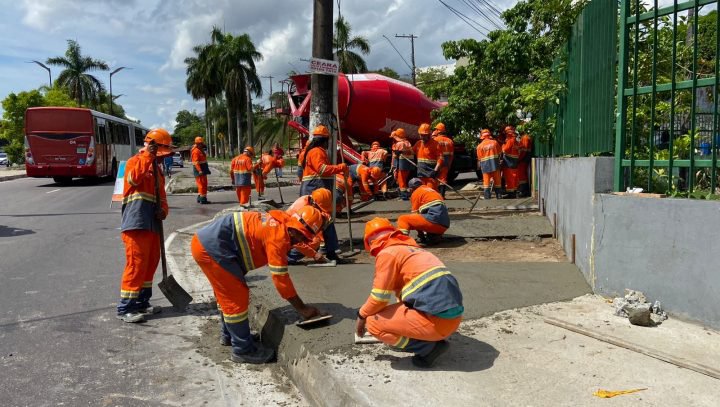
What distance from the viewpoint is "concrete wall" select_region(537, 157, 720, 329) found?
3752 mm

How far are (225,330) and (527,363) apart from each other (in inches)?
89.7

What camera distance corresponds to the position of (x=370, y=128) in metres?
13.9

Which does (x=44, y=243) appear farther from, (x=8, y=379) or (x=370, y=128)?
(x=370, y=128)

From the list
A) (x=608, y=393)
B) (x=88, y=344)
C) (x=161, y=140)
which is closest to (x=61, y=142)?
(x=161, y=140)

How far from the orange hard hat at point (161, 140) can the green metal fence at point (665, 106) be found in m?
4.13

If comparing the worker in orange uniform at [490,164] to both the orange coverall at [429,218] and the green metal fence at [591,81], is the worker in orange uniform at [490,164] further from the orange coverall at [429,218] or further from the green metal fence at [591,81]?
the orange coverall at [429,218]

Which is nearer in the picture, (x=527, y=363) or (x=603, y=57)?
(x=527, y=363)

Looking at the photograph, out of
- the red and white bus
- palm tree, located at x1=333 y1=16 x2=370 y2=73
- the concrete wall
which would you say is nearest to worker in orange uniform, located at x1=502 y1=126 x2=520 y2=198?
the concrete wall

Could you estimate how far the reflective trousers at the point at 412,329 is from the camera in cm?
320

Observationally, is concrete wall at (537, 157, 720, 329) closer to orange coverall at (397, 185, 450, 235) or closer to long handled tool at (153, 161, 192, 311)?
orange coverall at (397, 185, 450, 235)

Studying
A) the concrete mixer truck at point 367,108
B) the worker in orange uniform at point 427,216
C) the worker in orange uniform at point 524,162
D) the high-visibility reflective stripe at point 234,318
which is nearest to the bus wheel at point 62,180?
the concrete mixer truck at point 367,108

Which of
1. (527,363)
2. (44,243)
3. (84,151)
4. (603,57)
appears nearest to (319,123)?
(603,57)

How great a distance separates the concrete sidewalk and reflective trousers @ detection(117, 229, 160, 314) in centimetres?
100

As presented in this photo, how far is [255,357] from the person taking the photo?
386 centimetres
